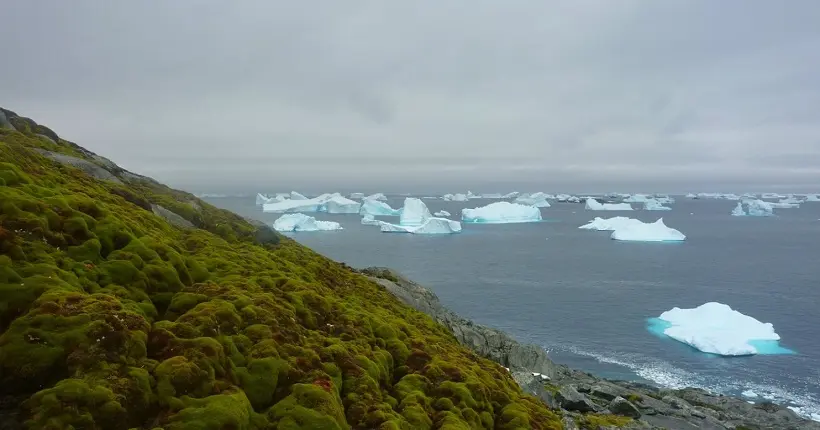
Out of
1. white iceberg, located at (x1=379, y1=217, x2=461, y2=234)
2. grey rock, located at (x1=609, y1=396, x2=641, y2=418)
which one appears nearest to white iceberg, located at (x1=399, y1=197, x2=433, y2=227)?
white iceberg, located at (x1=379, y1=217, x2=461, y2=234)

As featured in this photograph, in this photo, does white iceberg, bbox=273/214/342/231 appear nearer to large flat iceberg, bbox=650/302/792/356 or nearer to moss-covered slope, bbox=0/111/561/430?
large flat iceberg, bbox=650/302/792/356

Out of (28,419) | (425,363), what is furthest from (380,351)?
(28,419)

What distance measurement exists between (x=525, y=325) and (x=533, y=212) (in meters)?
134

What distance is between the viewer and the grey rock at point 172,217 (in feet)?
56.0

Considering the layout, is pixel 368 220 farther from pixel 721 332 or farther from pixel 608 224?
pixel 721 332

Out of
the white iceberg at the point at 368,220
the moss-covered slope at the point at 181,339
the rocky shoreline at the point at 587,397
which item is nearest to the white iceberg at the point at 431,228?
the white iceberg at the point at 368,220

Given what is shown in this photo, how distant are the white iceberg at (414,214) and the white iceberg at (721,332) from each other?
366 feet

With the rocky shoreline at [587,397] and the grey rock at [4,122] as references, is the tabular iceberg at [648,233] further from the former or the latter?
the grey rock at [4,122]

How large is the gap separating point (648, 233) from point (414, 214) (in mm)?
69390

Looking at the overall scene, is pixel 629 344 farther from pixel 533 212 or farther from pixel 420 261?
pixel 533 212

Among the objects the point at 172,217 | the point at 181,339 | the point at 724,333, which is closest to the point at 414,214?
the point at 724,333

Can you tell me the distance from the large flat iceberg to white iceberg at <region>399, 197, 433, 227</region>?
111m

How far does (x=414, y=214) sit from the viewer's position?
164m

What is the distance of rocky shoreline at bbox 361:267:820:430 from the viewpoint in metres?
20.7
